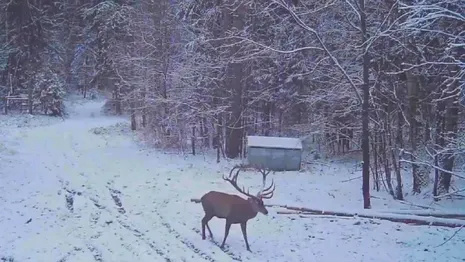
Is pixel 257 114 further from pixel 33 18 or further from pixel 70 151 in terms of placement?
pixel 33 18

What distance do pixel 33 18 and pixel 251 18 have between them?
1265cm

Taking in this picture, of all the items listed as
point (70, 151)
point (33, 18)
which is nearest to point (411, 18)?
point (70, 151)

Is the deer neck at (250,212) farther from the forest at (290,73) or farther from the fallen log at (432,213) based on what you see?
the fallen log at (432,213)

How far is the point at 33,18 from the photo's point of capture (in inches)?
1044

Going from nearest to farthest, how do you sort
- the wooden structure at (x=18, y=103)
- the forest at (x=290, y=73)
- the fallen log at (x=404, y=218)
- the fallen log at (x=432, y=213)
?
the fallen log at (x=404, y=218)
the fallen log at (x=432, y=213)
the forest at (x=290, y=73)
the wooden structure at (x=18, y=103)

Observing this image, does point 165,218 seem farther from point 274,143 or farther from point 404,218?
point 274,143

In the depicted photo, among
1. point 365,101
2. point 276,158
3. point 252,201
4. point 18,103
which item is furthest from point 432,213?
point 18,103

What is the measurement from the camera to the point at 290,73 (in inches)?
866

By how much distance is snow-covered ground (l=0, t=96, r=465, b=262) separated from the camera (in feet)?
31.7

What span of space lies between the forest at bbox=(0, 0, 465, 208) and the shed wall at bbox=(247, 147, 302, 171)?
1.35m

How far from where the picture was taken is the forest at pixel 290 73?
12.8 metres

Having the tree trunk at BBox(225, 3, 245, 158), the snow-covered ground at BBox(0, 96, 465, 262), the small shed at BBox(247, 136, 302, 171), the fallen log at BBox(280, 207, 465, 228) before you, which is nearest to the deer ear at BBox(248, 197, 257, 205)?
the snow-covered ground at BBox(0, 96, 465, 262)

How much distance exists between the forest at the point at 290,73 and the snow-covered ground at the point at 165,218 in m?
1.27

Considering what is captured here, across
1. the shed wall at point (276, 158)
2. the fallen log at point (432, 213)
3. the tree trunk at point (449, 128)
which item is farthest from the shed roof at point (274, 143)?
the fallen log at point (432, 213)
